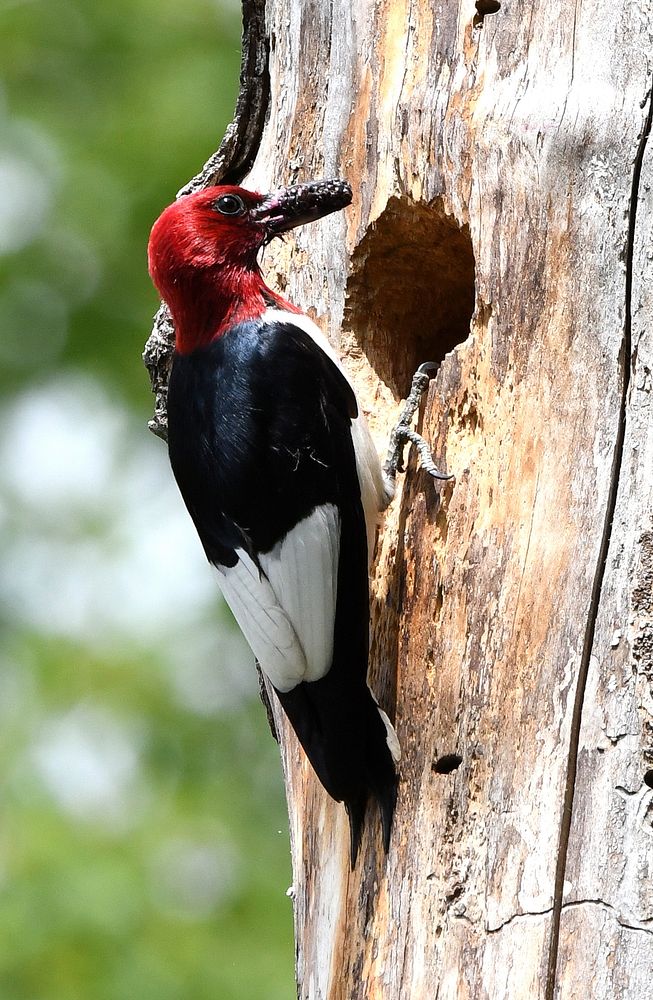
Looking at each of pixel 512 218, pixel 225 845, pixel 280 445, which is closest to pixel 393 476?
pixel 280 445

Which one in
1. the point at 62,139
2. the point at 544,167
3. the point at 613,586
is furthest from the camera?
the point at 62,139

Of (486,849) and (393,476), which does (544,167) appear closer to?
(393,476)

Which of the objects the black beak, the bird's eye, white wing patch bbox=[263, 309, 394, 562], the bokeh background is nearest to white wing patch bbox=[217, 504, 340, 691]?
white wing patch bbox=[263, 309, 394, 562]

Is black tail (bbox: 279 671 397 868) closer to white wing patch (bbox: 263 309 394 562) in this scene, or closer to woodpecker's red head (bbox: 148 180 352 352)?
white wing patch (bbox: 263 309 394 562)

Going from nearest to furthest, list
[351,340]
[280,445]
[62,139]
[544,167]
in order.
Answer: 1. [544,167]
2. [280,445]
3. [351,340]
4. [62,139]

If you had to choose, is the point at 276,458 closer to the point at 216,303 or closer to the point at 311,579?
the point at 311,579

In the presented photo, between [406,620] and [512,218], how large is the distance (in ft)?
2.92

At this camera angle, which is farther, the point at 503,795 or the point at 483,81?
the point at 483,81

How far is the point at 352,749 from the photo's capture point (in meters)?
2.52

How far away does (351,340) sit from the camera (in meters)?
3.06

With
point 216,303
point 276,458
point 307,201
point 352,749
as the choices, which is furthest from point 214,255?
point 352,749

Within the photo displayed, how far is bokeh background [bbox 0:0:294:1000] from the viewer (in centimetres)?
449

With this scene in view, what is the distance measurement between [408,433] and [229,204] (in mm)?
831

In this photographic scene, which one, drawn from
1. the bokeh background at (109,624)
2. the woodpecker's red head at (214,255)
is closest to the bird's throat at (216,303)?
the woodpecker's red head at (214,255)
